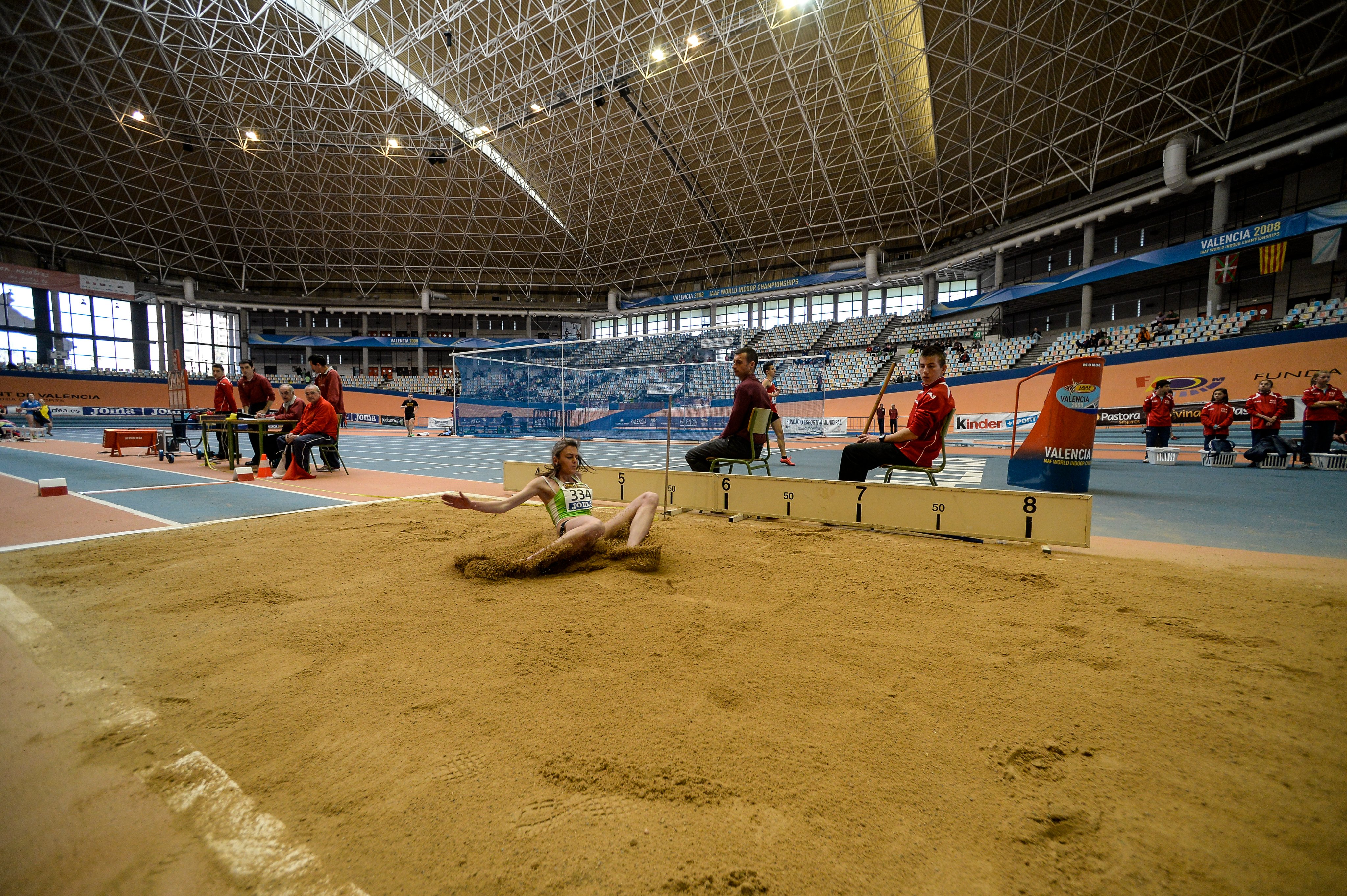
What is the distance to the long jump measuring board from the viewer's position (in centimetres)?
398

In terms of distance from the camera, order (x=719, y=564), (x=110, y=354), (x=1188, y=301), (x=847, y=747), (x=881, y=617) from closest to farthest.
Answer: (x=847, y=747) < (x=881, y=617) < (x=719, y=564) < (x=1188, y=301) < (x=110, y=354)

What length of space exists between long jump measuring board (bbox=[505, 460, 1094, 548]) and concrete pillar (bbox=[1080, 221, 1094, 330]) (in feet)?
93.8

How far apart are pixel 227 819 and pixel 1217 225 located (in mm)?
33023

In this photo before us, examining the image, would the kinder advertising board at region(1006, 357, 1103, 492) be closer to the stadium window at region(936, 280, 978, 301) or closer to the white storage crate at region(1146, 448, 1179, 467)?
the white storage crate at region(1146, 448, 1179, 467)

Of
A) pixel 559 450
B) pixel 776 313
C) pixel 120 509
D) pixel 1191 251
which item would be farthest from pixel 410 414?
pixel 1191 251

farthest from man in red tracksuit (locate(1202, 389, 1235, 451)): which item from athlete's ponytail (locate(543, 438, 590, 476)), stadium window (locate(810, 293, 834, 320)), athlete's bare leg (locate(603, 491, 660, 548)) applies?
stadium window (locate(810, 293, 834, 320))

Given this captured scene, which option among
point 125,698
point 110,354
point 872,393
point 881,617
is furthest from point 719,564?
point 110,354

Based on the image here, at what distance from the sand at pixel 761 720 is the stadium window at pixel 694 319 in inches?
1686

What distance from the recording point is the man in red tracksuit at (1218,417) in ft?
34.0

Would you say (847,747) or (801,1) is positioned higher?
(801,1)

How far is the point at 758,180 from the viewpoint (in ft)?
109

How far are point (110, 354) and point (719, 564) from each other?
5717 centimetres

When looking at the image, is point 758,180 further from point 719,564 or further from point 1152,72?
point 719,564

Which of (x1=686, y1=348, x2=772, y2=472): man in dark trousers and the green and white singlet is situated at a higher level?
(x1=686, y1=348, x2=772, y2=472): man in dark trousers
